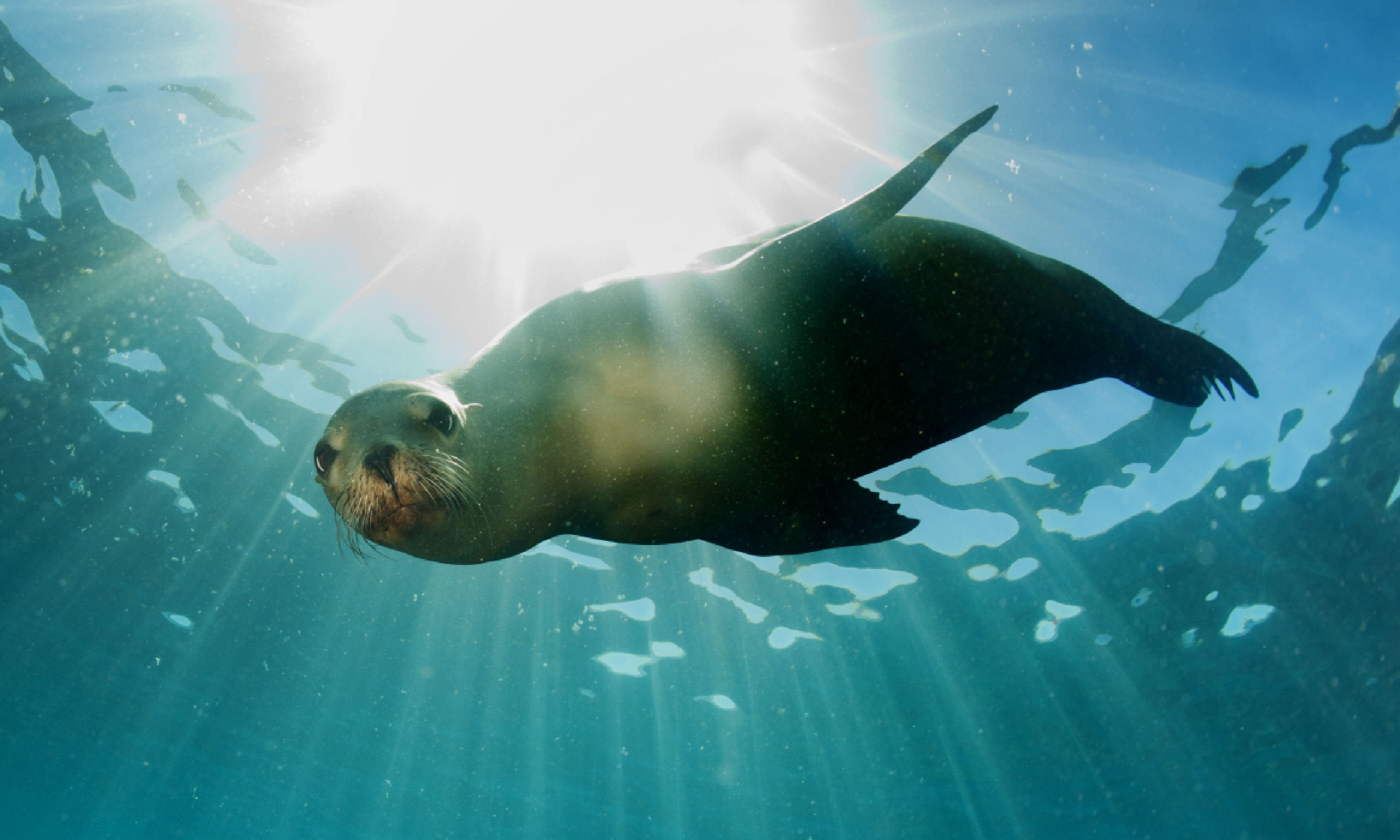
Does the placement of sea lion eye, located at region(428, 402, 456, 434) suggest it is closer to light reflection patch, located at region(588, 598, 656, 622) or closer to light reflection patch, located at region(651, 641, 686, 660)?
light reflection patch, located at region(588, 598, 656, 622)

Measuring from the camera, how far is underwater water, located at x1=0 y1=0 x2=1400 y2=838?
243 inches

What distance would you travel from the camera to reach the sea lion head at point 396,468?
183 cm

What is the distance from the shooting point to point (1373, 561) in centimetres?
1203

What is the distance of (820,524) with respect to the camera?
312 cm

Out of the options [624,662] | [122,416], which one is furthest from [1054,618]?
[122,416]

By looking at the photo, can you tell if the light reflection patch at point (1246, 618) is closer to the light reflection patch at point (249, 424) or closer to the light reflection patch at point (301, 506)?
the light reflection patch at point (301, 506)

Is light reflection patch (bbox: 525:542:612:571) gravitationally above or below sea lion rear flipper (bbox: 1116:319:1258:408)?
above

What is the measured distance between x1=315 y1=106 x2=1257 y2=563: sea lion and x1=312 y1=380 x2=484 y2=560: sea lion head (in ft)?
0.09

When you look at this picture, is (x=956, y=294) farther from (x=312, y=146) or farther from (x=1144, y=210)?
(x=312, y=146)

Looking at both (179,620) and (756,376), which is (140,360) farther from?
(756,376)

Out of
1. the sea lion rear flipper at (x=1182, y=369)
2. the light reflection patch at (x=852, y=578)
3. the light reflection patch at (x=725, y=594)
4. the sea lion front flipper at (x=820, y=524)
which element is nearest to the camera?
the sea lion front flipper at (x=820, y=524)

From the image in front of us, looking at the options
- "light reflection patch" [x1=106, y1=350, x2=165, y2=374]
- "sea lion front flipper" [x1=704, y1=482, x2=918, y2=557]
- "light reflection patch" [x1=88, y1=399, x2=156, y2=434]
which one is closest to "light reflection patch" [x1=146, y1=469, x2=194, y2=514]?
"light reflection patch" [x1=88, y1=399, x2=156, y2=434]

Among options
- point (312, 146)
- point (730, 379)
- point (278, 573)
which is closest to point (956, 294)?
point (730, 379)

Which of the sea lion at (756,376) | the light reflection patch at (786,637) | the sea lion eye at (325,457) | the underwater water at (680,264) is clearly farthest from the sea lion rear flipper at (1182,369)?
the light reflection patch at (786,637)
